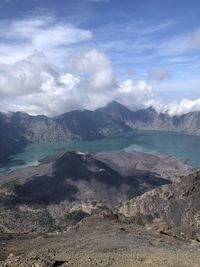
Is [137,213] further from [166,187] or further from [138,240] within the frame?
[138,240]

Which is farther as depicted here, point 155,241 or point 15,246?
point 155,241

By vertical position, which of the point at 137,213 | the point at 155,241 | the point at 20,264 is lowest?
the point at 137,213

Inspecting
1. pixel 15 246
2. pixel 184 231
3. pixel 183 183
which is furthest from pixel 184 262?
pixel 183 183

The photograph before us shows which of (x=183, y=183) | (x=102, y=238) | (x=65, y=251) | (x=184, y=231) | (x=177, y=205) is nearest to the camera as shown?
(x=65, y=251)

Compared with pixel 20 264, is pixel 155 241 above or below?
below

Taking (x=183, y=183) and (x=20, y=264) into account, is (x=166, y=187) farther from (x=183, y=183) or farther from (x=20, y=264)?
(x=20, y=264)

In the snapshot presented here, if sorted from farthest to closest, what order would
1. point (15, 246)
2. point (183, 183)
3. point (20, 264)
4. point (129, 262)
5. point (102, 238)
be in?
1. point (183, 183)
2. point (102, 238)
3. point (15, 246)
4. point (129, 262)
5. point (20, 264)
